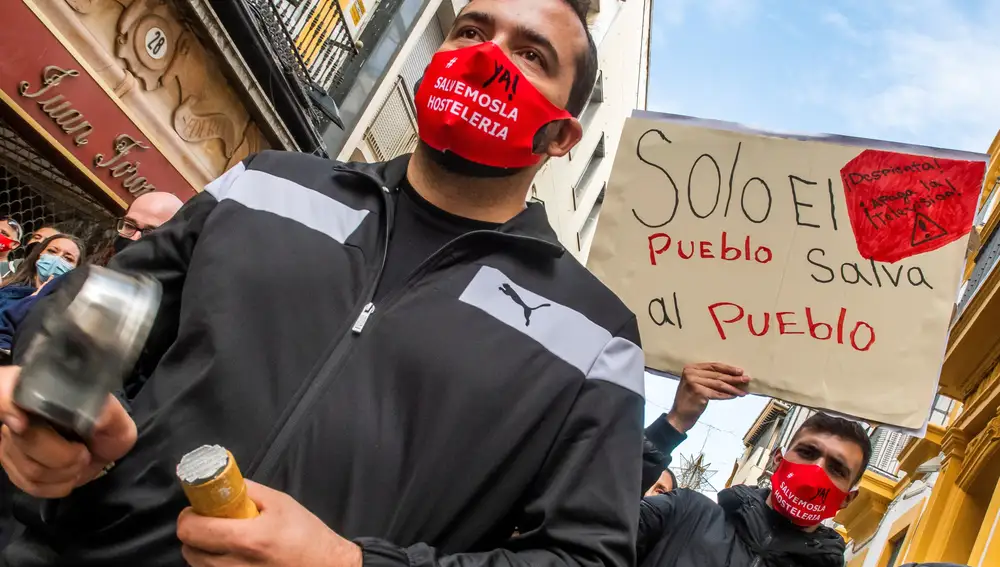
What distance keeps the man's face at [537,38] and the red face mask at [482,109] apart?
0.11 feet

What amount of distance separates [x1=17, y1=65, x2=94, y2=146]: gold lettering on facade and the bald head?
2373 millimetres

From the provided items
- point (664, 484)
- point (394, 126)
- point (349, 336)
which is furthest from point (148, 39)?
point (349, 336)

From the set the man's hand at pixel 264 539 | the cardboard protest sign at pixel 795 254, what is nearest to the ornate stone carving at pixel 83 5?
the cardboard protest sign at pixel 795 254

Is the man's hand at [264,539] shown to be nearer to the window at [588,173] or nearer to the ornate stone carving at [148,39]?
the ornate stone carving at [148,39]

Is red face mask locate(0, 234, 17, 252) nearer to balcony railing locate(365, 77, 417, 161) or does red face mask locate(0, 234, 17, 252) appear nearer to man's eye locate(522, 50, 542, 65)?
man's eye locate(522, 50, 542, 65)

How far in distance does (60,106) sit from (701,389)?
5516 millimetres

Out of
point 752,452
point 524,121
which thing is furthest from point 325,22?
point 752,452

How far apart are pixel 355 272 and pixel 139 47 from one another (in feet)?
21.9

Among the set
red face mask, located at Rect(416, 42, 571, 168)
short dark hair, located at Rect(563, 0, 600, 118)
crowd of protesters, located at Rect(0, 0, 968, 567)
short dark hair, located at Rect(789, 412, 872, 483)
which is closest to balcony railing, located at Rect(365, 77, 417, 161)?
short dark hair, located at Rect(789, 412, 872, 483)

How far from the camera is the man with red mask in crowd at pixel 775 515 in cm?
297

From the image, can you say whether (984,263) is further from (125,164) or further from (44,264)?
(44,264)

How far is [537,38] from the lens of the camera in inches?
68.5

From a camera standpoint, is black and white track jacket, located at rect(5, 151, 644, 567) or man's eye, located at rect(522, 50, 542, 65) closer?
black and white track jacket, located at rect(5, 151, 644, 567)

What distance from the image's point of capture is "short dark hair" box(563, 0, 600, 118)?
1824mm
